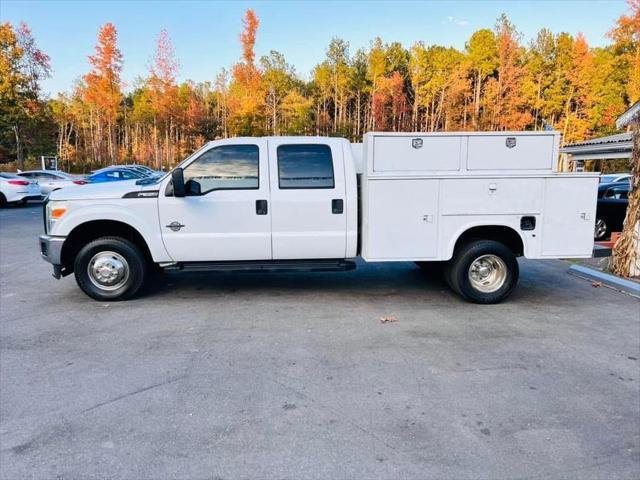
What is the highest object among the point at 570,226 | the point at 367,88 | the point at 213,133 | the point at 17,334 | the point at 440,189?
the point at 367,88

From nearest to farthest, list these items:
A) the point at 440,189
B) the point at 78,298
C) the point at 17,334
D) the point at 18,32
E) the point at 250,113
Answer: the point at 17,334 < the point at 440,189 < the point at 78,298 < the point at 18,32 < the point at 250,113

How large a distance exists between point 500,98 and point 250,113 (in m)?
24.6

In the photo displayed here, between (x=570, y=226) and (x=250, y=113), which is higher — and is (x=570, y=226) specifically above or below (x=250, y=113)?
below

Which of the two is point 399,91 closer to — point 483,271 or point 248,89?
point 248,89

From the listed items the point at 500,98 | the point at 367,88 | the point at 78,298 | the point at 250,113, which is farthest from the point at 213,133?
the point at 78,298

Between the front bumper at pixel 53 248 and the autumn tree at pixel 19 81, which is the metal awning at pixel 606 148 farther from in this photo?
the autumn tree at pixel 19 81

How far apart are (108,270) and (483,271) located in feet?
16.7

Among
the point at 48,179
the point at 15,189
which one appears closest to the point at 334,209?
the point at 15,189

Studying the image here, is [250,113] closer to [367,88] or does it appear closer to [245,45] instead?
[245,45]

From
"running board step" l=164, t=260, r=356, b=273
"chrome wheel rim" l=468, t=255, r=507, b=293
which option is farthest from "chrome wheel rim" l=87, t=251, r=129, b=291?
"chrome wheel rim" l=468, t=255, r=507, b=293

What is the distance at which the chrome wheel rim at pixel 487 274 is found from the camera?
660cm

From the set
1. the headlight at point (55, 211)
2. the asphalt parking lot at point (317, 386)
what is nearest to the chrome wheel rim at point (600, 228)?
the asphalt parking lot at point (317, 386)

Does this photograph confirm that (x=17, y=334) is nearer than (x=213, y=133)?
Yes

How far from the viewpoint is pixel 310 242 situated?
647cm
